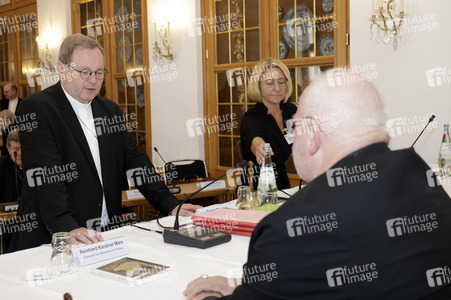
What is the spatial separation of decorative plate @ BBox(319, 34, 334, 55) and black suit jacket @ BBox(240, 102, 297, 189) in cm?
162

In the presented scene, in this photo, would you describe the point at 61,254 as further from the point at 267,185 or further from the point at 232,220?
the point at 267,185

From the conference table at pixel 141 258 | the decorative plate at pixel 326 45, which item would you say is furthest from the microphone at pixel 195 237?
the decorative plate at pixel 326 45

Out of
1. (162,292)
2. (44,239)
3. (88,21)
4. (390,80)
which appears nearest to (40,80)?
(88,21)

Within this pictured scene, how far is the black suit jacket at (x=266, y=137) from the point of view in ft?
12.3

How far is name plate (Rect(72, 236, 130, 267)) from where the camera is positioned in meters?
1.94

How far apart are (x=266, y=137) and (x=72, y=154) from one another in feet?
5.47

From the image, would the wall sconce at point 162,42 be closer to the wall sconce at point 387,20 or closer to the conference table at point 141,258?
the wall sconce at point 387,20

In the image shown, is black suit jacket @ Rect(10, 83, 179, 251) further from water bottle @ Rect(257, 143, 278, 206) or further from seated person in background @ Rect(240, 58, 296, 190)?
seated person in background @ Rect(240, 58, 296, 190)

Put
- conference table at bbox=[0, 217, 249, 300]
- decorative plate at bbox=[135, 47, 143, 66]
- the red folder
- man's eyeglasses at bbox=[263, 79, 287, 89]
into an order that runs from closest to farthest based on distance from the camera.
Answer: conference table at bbox=[0, 217, 249, 300] → the red folder → man's eyeglasses at bbox=[263, 79, 287, 89] → decorative plate at bbox=[135, 47, 143, 66]

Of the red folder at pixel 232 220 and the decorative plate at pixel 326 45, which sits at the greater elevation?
the decorative plate at pixel 326 45

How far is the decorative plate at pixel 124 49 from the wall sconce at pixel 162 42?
0.83 meters

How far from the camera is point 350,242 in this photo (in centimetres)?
121

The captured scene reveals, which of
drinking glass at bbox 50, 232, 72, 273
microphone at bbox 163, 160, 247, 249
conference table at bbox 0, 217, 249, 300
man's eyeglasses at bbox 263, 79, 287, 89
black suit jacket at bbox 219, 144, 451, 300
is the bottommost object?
conference table at bbox 0, 217, 249, 300

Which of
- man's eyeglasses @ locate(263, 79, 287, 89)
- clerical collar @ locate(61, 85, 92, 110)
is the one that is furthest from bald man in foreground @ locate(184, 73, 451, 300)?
man's eyeglasses @ locate(263, 79, 287, 89)
